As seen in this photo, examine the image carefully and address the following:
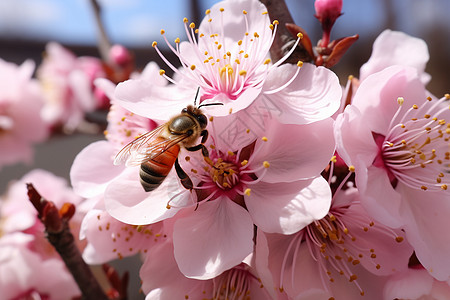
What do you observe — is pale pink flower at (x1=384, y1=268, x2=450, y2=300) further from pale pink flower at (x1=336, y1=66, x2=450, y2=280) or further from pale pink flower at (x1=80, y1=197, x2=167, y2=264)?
pale pink flower at (x1=80, y1=197, x2=167, y2=264)

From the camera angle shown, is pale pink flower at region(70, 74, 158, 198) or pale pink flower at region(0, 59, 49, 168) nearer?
pale pink flower at region(70, 74, 158, 198)

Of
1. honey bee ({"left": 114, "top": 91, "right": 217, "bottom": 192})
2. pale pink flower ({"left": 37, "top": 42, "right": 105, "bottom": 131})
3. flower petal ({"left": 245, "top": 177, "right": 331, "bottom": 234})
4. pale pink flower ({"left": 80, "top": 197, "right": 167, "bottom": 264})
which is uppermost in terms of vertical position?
honey bee ({"left": 114, "top": 91, "right": 217, "bottom": 192})

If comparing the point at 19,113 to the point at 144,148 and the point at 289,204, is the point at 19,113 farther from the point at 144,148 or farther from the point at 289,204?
the point at 289,204

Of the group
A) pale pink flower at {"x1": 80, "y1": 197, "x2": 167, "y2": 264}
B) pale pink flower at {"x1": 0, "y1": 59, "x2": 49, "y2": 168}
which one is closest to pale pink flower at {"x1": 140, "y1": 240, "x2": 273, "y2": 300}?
pale pink flower at {"x1": 80, "y1": 197, "x2": 167, "y2": 264}

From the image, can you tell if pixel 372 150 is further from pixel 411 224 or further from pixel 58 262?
pixel 58 262

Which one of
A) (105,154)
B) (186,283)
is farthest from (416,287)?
(105,154)

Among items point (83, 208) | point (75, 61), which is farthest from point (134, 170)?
point (75, 61)
